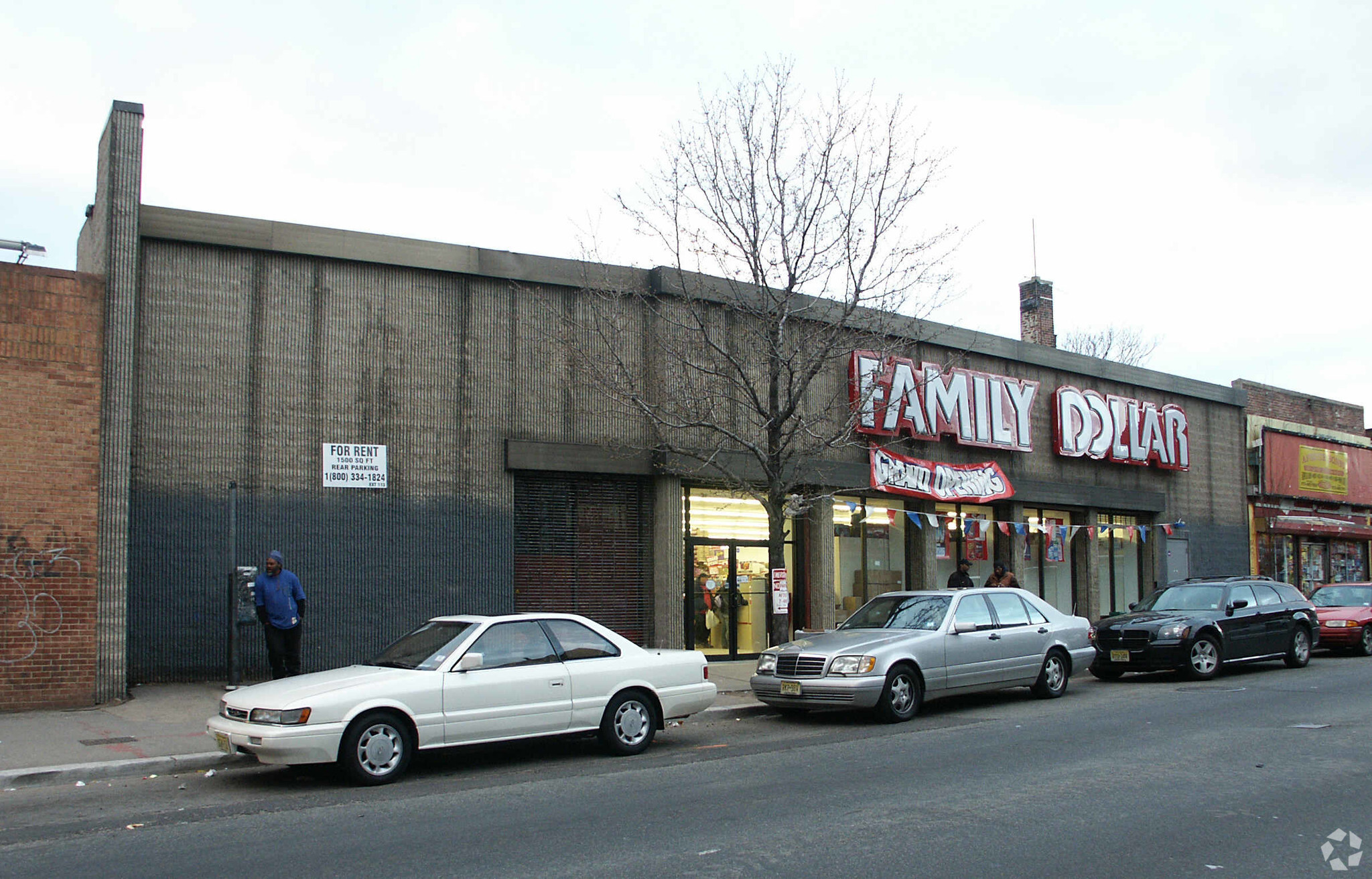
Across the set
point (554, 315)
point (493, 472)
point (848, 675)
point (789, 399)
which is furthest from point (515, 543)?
point (848, 675)

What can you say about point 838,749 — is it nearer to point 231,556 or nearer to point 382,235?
point 231,556

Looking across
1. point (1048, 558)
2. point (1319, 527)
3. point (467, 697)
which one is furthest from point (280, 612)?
point (1319, 527)

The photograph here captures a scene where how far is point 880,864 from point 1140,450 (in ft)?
69.4

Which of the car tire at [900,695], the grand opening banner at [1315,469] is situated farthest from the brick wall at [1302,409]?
the car tire at [900,695]

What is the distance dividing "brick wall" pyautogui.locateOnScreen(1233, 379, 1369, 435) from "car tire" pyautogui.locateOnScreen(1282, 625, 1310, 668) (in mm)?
12818

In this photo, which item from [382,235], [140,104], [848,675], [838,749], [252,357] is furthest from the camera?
[382,235]

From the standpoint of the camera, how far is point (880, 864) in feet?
19.7

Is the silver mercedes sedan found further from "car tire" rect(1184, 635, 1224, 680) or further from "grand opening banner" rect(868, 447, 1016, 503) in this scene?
"grand opening banner" rect(868, 447, 1016, 503)

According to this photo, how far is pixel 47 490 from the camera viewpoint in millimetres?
12047

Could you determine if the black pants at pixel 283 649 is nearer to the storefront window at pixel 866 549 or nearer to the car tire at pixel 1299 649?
the storefront window at pixel 866 549

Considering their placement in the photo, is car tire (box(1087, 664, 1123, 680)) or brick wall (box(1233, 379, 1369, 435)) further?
brick wall (box(1233, 379, 1369, 435))

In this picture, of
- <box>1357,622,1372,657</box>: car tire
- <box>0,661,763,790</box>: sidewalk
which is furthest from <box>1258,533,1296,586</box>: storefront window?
<box>0,661,763,790</box>: sidewalk

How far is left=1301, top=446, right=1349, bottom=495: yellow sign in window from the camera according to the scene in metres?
29.6

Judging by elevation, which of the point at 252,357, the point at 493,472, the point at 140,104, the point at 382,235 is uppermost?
the point at 140,104
